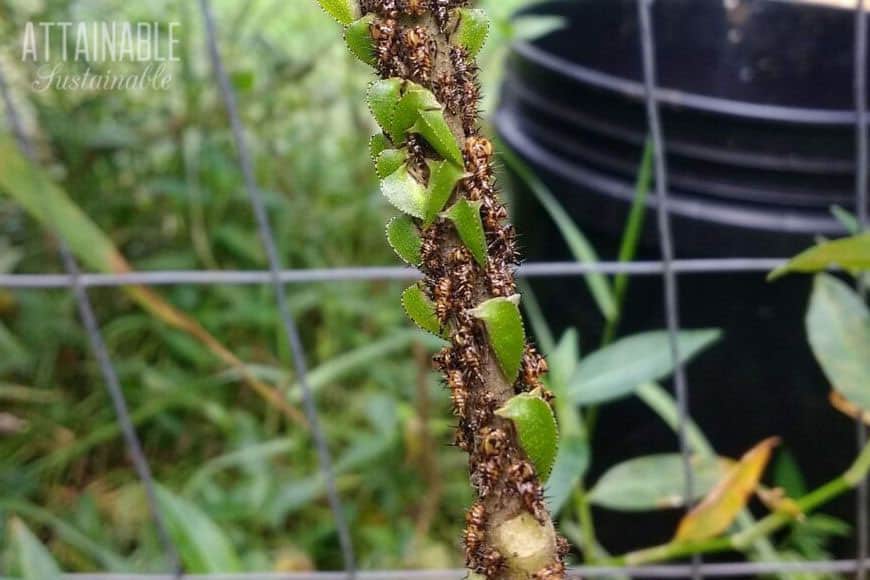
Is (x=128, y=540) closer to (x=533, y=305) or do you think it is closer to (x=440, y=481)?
(x=440, y=481)

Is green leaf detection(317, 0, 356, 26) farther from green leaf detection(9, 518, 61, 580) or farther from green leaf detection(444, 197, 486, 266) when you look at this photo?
green leaf detection(9, 518, 61, 580)

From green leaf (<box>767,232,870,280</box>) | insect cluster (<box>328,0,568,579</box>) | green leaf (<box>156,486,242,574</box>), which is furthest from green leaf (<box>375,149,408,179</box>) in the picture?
green leaf (<box>156,486,242,574</box>)

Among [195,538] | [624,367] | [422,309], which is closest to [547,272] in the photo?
[624,367]

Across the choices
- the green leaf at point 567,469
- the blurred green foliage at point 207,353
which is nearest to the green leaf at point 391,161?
the green leaf at point 567,469

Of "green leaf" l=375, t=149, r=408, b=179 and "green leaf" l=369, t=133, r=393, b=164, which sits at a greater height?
"green leaf" l=369, t=133, r=393, b=164

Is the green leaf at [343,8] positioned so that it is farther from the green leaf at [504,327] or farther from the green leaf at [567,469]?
the green leaf at [567,469]

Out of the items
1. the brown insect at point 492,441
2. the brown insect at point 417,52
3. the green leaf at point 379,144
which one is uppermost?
the brown insect at point 417,52
